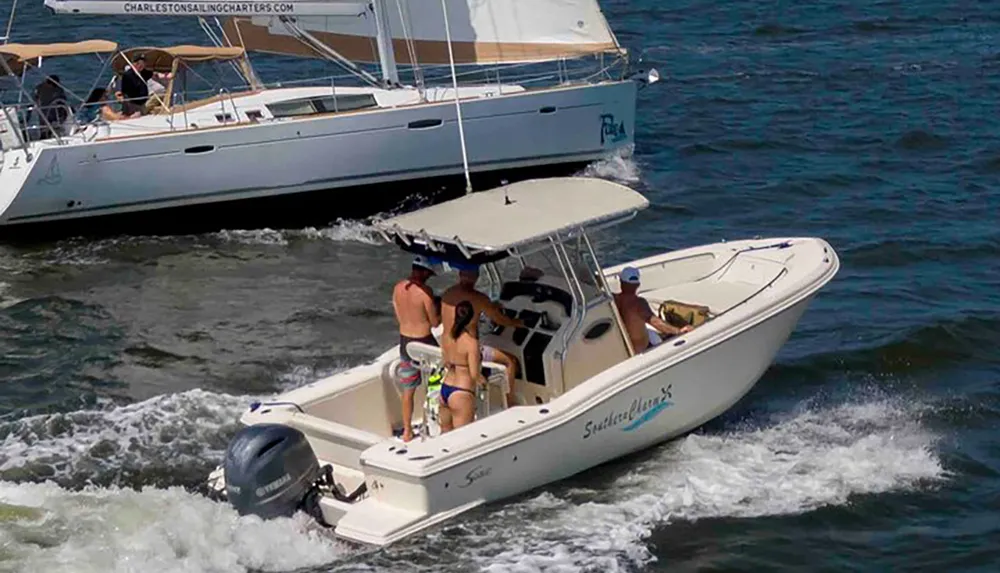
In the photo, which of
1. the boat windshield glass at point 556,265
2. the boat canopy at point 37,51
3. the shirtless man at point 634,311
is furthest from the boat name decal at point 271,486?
the boat canopy at point 37,51

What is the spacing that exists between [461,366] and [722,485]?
102 inches

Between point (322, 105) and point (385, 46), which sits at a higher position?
point (385, 46)

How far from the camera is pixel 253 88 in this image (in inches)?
959

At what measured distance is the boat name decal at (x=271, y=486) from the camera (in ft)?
41.9

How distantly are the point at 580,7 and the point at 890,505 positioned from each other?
13107 millimetres

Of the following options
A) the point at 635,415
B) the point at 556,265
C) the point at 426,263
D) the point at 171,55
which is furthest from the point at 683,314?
the point at 171,55

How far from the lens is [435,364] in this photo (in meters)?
14.2

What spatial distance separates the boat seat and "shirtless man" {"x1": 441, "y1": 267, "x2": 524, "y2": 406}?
51mm

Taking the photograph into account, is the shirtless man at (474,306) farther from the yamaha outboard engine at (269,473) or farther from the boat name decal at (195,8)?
the boat name decal at (195,8)

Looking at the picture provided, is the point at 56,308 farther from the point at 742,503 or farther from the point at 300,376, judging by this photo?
the point at 742,503

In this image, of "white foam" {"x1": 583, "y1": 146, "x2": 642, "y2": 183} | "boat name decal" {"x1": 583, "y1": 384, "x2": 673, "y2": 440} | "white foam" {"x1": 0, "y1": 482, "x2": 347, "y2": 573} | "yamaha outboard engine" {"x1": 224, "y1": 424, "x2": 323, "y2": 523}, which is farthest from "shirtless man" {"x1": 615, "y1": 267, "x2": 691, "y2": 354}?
"white foam" {"x1": 583, "y1": 146, "x2": 642, "y2": 183}

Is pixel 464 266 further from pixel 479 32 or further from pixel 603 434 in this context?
pixel 479 32

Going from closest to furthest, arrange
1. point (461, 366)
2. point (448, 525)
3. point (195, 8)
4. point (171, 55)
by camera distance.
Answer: point (448, 525)
point (461, 366)
point (195, 8)
point (171, 55)

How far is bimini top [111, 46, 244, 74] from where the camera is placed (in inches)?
922
